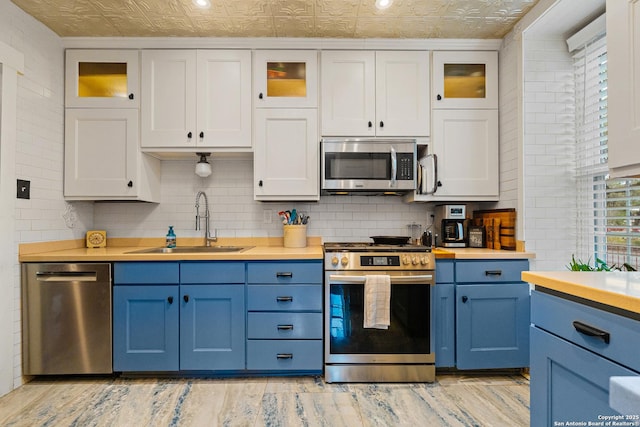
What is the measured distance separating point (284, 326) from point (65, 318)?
1452 millimetres

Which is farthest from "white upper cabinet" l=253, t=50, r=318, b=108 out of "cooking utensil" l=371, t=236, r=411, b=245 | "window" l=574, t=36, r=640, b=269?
"window" l=574, t=36, r=640, b=269

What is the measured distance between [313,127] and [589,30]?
194cm

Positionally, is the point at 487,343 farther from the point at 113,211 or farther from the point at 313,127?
the point at 113,211

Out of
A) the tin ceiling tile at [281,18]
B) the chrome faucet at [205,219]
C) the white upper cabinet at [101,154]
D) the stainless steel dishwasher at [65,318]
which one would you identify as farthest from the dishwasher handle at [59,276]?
the tin ceiling tile at [281,18]

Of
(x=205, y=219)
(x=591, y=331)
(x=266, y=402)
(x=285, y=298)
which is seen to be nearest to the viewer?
(x=591, y=331)

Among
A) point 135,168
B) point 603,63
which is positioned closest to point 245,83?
point 135,168

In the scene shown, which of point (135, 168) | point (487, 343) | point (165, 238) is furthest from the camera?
point (165, 238)

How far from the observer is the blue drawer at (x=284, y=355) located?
2373 mm

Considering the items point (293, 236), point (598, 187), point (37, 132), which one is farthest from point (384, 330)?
point (37, 132)

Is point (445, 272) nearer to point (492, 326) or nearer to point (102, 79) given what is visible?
point (492, 326)

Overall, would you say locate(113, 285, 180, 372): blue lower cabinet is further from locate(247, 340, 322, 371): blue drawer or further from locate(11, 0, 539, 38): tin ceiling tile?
locate(11, 0, 539, 38): tin ceiling tile

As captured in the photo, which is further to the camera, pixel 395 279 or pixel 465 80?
pixel 465 80

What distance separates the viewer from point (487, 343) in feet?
7.97

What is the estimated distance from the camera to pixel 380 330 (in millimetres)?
2352
